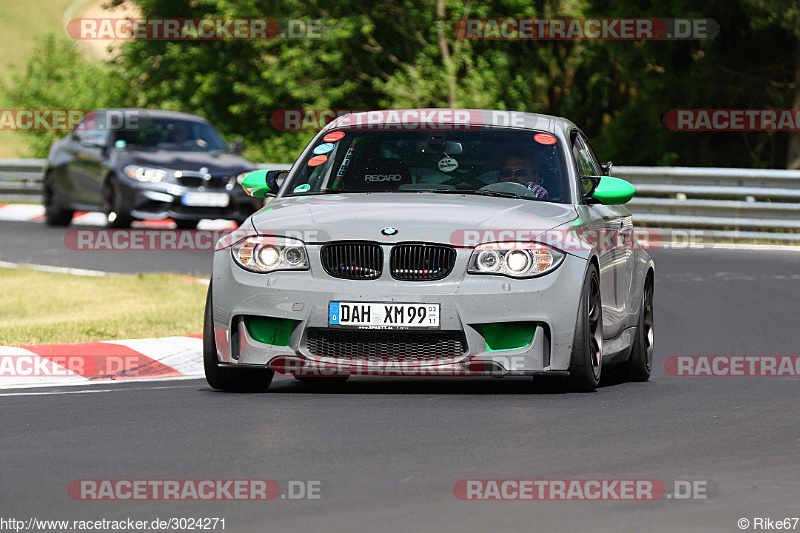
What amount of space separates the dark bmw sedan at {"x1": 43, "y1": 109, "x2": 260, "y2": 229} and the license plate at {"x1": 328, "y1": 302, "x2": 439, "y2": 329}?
49.6 feet

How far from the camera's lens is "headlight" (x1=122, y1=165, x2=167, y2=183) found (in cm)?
2439

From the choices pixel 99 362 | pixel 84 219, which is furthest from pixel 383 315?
pixel 84 219

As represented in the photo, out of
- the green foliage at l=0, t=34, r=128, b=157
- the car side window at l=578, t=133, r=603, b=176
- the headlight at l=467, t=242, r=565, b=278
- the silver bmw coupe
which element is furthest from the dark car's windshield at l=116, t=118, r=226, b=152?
the green foliage at l=0, t=34, r=128, b=157

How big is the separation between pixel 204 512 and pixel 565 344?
3.52 meters

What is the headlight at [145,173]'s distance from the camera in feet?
80.0

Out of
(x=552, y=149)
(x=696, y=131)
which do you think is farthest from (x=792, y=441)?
(x=696, y=131)

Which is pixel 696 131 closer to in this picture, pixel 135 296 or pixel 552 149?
pixel 135 296

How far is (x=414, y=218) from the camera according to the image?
9.40 metres

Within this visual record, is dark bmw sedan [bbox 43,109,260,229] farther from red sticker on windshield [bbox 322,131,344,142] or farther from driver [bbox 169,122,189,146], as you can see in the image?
red sticker on windshield [bbox 322,131,344,142]

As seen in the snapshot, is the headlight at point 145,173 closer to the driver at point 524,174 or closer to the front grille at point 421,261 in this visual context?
the driver at point 524,174

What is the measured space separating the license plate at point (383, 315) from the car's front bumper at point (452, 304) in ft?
0.11

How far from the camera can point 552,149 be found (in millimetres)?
10469

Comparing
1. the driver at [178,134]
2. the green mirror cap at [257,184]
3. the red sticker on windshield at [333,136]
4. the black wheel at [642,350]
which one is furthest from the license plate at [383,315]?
the driver at [178,134]

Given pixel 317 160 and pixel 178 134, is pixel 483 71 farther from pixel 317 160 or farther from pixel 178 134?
pixel 317 160
